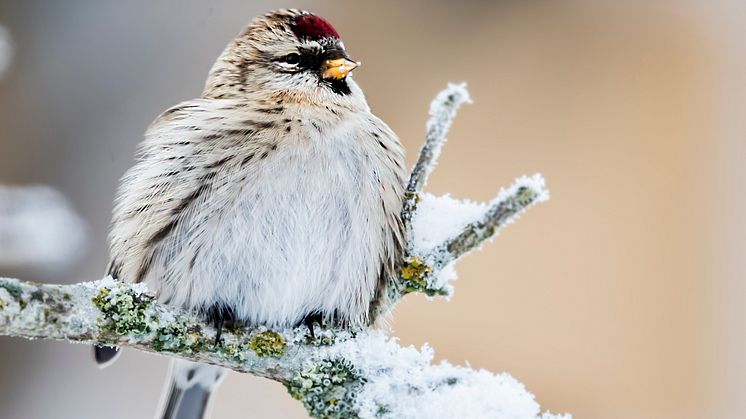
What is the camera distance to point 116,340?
2.93 feet

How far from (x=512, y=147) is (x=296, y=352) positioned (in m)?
1.48

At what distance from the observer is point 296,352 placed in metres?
1.06

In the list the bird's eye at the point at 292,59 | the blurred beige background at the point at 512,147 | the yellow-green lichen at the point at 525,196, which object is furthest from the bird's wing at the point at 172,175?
Answer: the blurred beige background at the point at 512,147

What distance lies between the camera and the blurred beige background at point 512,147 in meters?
2.20

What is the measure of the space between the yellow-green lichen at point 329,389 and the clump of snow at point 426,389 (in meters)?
0.01

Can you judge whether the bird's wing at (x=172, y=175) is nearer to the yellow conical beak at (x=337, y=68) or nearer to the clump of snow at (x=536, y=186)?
the yellow conical beak at (x=337, y=68)

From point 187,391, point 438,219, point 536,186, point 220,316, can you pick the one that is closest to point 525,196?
point 536,186

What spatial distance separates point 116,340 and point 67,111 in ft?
4.88

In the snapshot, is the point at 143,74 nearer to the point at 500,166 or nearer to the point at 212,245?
the point at 500,166

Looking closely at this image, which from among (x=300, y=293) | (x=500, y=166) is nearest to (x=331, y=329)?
(x=300, y=293)

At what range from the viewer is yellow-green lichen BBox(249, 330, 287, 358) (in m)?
1.05

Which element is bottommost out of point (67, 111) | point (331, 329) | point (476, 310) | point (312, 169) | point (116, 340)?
point (116, 340)

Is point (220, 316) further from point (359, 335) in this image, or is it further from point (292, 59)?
point (292, 59)

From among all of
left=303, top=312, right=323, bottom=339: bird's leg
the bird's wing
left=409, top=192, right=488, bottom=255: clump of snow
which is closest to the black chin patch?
the bird's wing
